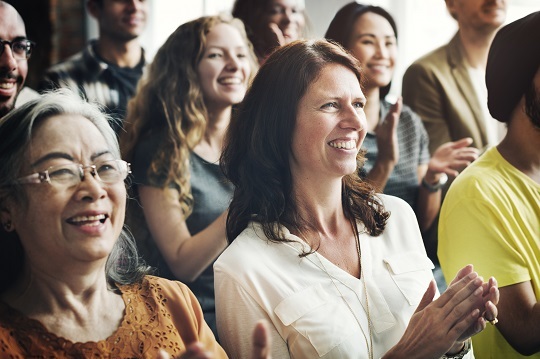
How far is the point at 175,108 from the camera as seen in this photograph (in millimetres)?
2402

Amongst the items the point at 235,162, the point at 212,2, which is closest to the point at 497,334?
the point at 235,162

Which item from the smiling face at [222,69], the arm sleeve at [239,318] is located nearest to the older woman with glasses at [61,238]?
the arm sleeve at [239,318]

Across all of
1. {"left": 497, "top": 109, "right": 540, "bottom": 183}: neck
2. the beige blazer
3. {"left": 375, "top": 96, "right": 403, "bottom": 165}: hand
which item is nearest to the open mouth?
{"left": 497, "top": 109, "right": 540, "bottom": 183}: neck

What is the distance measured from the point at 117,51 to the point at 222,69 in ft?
2.85

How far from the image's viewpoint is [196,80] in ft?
8.18

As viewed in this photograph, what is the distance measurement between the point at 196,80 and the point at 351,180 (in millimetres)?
782

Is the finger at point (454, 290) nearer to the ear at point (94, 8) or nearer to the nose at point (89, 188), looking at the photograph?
the nose at point (89, 188)

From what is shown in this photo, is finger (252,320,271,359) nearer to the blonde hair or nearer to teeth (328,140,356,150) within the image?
teeth (328,140,356,150)

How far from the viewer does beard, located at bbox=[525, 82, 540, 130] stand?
2010 millimetres

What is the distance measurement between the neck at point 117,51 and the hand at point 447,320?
2.01 meters

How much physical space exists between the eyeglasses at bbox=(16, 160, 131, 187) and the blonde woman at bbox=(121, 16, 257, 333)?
25.1 inches

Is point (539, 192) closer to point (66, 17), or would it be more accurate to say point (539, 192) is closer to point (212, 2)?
point (212, 2)

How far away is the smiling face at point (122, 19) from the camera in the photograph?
3.18 metres

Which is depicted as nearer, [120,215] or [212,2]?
[120,215]
